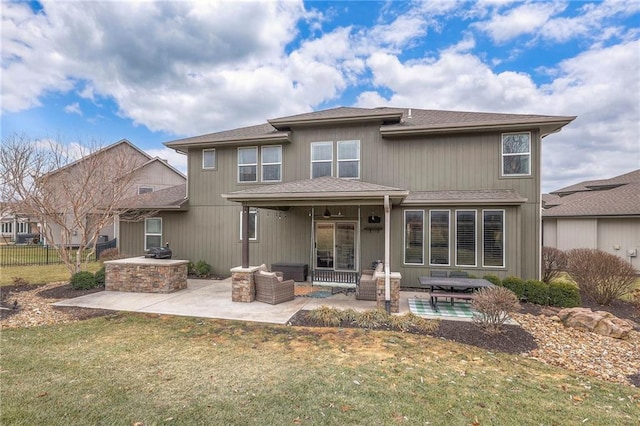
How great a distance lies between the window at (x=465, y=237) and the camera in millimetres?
9469

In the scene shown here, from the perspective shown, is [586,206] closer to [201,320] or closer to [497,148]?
[497,148]

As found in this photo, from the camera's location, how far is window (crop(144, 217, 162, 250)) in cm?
1252

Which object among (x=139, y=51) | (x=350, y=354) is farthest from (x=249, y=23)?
(x=350, y=354)

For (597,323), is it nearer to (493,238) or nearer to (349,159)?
(493,238)

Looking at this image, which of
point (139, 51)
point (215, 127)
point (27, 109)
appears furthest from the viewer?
point (215, 127)

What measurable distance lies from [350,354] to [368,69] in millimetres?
15508

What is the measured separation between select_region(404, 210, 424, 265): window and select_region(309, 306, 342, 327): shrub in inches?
165

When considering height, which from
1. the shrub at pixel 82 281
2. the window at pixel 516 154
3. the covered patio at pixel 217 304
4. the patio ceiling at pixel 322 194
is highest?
the window at pixel 516 154

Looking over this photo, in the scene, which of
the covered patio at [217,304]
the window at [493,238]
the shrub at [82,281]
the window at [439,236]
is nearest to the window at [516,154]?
the window at [493,238]

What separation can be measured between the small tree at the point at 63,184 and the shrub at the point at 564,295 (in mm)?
13558

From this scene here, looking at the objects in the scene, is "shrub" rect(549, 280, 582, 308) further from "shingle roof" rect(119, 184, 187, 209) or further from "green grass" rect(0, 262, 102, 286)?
"green grass" rect(0, 262, 102, 286)

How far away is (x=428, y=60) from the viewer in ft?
49.9

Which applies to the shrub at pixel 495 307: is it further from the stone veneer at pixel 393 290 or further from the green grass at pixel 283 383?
the stone veneer at pixel 393 290

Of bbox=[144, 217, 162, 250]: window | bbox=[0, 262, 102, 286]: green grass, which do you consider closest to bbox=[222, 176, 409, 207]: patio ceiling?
bbox=[144, 217, 162, 250]: window
